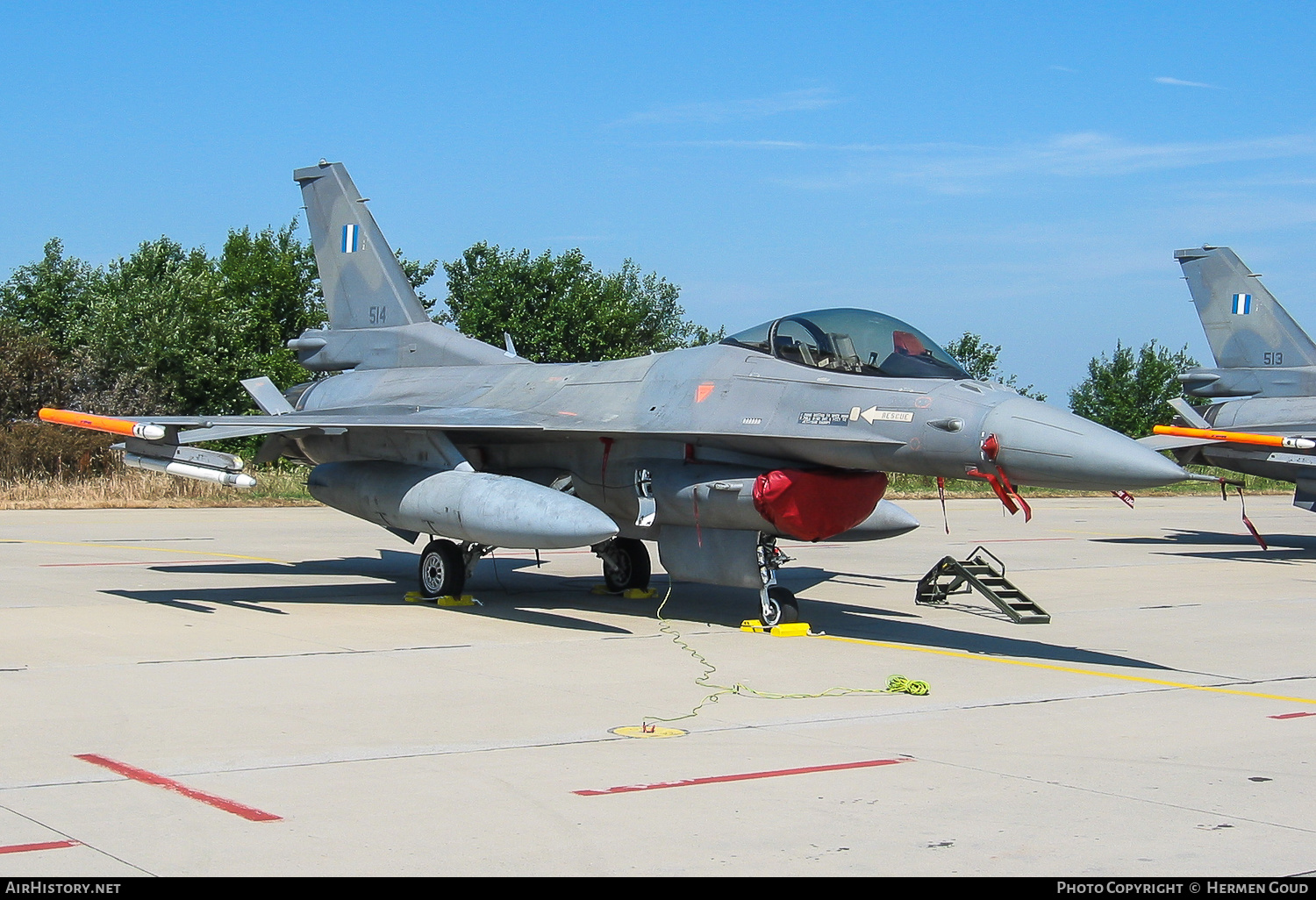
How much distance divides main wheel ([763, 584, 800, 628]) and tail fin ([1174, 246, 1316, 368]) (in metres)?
14.2

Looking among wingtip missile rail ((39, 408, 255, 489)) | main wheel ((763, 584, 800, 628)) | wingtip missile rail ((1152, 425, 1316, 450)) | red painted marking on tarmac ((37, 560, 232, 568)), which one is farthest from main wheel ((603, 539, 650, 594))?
wingtip missile rail ((1152, 425, 1316, 450))

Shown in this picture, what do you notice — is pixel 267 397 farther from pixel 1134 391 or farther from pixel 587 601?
pixel 1134 391

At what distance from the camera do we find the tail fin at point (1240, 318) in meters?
21.7

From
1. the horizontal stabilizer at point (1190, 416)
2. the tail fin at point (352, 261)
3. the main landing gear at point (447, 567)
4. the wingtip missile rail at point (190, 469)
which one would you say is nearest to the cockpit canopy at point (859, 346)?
the main landing gear at point (447, 567)

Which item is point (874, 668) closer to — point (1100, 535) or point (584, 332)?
point (1100, 535)

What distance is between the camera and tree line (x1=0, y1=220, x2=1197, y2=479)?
117ft

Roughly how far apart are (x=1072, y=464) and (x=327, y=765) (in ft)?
18.1

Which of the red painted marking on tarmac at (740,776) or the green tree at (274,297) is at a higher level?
the green tree at (274,297)

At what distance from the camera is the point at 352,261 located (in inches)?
634

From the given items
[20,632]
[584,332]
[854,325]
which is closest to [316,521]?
[20,632]

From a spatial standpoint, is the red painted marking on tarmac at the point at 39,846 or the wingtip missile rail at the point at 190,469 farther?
the wingtip missile rail at the point at 190,469

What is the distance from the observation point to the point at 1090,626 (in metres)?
11.7

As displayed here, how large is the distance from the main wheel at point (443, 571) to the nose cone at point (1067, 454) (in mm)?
5528

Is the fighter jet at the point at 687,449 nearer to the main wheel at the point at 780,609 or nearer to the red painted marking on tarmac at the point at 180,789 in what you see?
the main wheel at the point at 780,609
